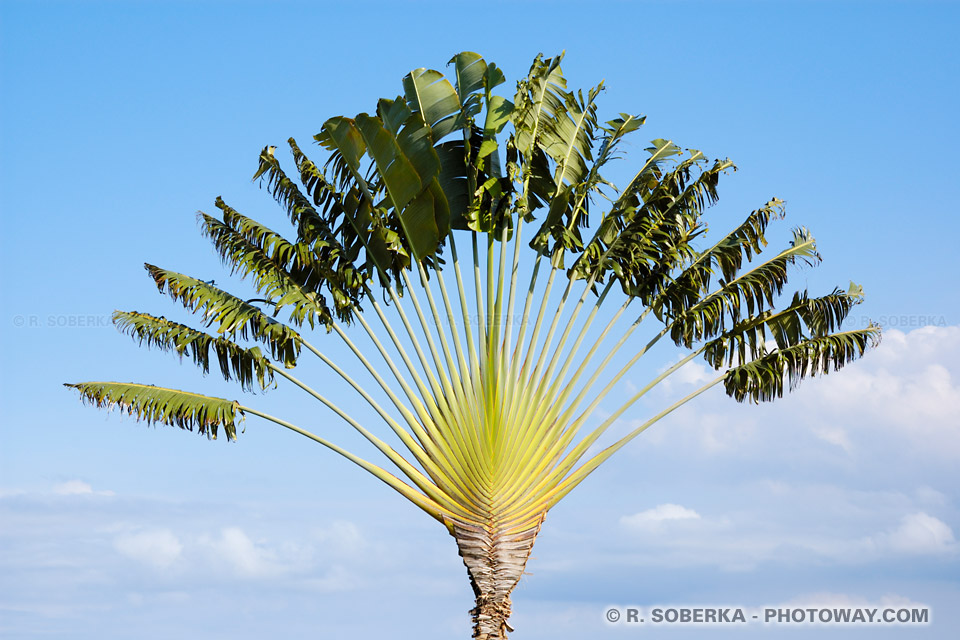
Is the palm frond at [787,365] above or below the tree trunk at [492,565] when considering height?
above

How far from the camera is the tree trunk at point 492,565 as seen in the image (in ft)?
38.3

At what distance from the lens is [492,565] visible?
11867 mm

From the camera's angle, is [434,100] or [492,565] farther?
[434,100]

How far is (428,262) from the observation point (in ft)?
44.8

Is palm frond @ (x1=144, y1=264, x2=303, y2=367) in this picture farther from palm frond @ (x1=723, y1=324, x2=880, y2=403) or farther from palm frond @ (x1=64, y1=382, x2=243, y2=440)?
palm frond @ (x1=723, y1=324, x2=880, y2=403)

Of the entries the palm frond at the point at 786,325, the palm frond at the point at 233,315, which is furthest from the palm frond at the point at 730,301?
the palm frond at the point at 233,315

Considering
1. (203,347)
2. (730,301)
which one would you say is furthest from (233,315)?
(730,301)

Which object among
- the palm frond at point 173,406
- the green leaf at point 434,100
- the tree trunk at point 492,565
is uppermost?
the green leaf at point 434,100

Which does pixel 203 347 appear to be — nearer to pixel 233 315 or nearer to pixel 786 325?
pixel 233 315

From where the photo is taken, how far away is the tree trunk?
460 inches

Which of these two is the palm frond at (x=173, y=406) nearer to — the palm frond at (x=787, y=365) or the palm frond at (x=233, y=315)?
the palm frond at (x=233, y=315)

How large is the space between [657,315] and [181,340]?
6.92 meters

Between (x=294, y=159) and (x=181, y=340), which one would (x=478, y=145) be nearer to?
(x=294, y=159)

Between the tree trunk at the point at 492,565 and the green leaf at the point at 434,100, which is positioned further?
the green leaf at the point at 434,100
